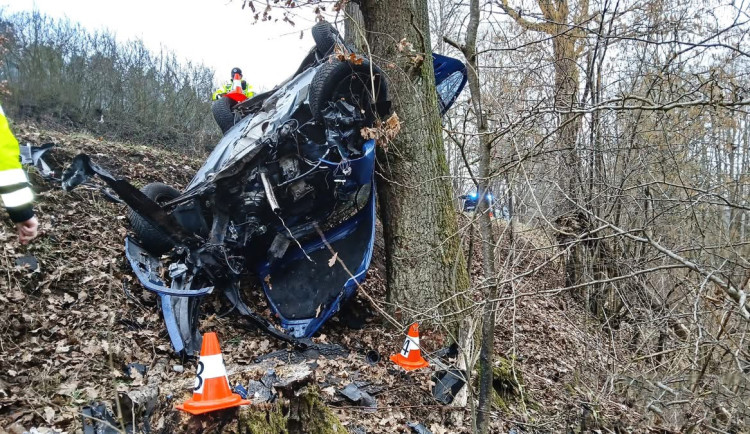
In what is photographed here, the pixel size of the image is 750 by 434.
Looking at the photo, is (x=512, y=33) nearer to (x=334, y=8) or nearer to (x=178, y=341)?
(x=334, y=8)

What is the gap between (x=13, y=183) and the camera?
2.63m

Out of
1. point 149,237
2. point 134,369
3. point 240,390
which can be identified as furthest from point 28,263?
point 240,390

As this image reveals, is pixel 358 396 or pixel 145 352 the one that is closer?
pixel 358 396

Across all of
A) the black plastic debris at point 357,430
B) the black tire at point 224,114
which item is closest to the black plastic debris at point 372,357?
the black plastic debris at point 357,430

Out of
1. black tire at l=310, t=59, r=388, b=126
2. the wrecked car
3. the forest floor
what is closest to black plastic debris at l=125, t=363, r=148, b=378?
the forest floor

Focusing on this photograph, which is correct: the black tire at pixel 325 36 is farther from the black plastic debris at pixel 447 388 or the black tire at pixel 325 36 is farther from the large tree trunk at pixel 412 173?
the black plastic debris at pixel 447 388

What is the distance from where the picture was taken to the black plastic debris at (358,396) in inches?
143

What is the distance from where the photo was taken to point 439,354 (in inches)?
169

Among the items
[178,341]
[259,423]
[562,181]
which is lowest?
[178,341]

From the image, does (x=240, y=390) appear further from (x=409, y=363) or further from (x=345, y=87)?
(x=345, y=87)

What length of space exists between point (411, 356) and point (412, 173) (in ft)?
6.55

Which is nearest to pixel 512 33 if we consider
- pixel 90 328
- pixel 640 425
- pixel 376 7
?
pixel 376 7

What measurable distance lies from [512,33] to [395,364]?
14.0 ft

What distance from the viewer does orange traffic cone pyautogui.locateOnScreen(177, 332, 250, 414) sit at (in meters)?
2.36
